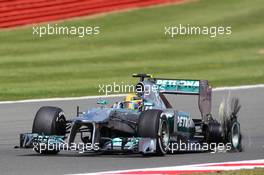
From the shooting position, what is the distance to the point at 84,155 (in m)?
13.7

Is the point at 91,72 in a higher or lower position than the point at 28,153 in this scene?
higher

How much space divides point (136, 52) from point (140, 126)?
1585cm

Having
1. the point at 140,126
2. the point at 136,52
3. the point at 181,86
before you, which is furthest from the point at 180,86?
the point at 136,52

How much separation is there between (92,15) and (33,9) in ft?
9.30

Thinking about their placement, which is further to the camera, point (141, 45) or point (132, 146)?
point (141, 45)

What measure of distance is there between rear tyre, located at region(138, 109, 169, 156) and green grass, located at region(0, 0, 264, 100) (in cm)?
939

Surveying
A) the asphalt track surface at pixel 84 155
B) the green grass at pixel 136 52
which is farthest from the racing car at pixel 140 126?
the green grass at pixel 136 52

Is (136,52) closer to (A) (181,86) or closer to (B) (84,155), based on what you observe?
(A) (181,86)

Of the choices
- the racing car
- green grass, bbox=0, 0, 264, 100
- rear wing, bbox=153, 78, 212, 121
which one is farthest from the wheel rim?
green grass, bbox=0, 0, 264, 100

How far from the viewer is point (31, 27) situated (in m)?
30.7

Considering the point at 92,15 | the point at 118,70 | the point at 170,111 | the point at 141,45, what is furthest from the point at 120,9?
the point at 170,111

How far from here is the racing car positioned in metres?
13.1

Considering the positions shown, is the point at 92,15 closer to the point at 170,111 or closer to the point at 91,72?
the point at 91,72

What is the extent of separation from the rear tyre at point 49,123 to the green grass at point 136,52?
8417 mm
